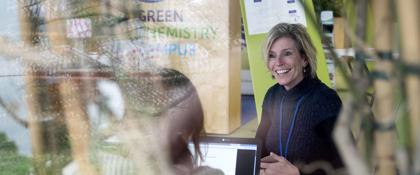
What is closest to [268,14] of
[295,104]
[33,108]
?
[295,104]

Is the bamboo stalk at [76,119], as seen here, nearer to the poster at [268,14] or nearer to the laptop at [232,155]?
the poster at [268,14]

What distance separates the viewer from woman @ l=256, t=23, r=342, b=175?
2588 mm

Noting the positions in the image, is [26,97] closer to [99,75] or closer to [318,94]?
[99,75]

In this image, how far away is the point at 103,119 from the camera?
3377mm

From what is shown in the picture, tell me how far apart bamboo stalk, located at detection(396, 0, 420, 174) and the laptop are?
1251 mm

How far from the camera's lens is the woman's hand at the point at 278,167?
2324 millimetres

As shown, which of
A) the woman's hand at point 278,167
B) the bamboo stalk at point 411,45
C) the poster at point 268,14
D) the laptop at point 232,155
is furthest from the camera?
the poster at point 268,14

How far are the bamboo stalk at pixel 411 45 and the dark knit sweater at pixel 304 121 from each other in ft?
6.09

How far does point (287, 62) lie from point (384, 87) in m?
2.21

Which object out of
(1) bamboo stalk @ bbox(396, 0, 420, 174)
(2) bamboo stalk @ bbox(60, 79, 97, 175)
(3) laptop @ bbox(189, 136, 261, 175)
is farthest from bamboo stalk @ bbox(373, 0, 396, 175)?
(2) bamboo stalk @ bbox(60, 79, 97, 175)

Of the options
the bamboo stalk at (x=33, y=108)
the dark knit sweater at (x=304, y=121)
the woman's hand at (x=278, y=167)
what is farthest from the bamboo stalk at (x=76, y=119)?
the woman's hand at (x=278, y=167)

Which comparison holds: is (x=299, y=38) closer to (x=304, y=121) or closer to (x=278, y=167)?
(x=304, y=121)

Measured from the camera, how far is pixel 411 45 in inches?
21.9

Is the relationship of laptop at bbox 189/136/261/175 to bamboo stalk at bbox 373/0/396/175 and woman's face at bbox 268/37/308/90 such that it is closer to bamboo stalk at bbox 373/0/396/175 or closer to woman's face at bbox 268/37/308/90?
woman's face at bbox 268/37/308/90
